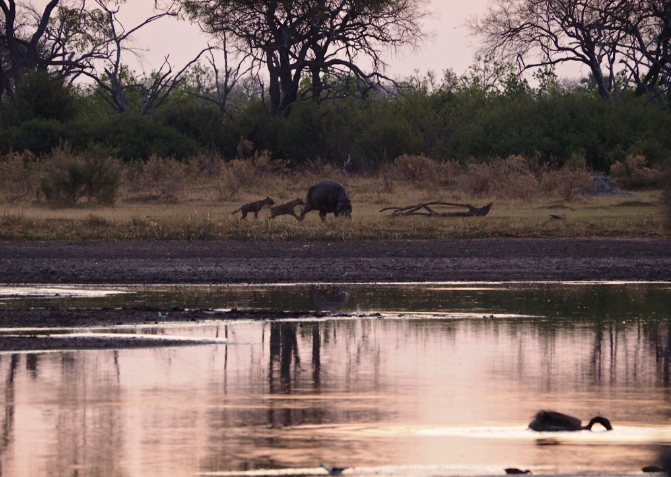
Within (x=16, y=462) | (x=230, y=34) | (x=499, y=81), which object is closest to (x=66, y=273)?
(x=16, y=462)

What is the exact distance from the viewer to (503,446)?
6.53 m

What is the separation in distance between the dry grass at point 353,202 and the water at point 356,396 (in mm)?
9473

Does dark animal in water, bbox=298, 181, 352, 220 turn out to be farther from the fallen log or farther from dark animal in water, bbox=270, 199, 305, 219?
the fallen log

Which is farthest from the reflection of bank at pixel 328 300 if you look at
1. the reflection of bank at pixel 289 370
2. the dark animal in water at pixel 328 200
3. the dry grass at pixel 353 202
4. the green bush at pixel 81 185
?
the green bush at pixel 81 185

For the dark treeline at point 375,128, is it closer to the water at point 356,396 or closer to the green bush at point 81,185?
the green bush at point 81,185

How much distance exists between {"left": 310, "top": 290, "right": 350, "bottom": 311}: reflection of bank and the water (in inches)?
24.4

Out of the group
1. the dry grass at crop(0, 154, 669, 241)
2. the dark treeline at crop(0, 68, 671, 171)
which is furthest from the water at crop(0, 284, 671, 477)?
the dark treeline at crop(0, 68, 671, 171)

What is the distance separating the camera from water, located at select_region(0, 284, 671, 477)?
622 centimetres

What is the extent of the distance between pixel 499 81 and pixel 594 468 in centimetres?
5789

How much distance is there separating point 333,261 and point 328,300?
4689 millimetres

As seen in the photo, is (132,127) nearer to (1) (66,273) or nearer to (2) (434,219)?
(2) (434,219)

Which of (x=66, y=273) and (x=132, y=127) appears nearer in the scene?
(x=66, y=273)

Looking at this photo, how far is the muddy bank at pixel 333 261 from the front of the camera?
16.6 metres

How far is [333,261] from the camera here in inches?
727
